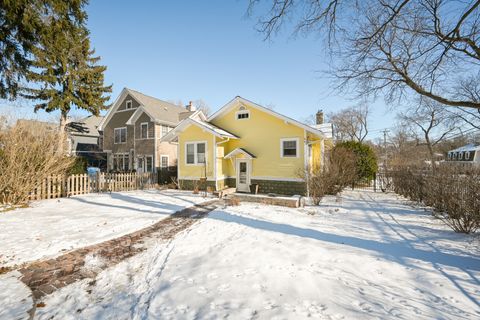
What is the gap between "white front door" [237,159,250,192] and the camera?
1466 centimetres

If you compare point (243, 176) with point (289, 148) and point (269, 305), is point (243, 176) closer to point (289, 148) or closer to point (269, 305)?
point (289, 148)

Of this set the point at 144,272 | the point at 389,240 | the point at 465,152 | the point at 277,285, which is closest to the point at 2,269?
the point at 144,272

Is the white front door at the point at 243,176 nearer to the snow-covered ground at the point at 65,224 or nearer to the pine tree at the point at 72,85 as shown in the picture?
the snow-covered ground at the point at 65,224

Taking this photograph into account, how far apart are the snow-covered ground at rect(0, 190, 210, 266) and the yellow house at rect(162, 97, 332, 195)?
5.33m

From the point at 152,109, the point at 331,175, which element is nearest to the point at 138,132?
the point at 152,109

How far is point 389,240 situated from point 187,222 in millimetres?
5877

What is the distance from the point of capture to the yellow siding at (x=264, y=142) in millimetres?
13262

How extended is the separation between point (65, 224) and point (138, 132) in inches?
651

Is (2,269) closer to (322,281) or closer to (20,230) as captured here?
(20,230)

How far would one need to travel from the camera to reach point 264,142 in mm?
14172

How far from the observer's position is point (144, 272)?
150 inches

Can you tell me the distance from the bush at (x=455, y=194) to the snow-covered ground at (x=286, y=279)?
48 centimetres

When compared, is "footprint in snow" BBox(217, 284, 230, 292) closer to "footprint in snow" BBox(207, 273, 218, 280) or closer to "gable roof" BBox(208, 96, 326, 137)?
"footprint in snow" BBox(207, 273, 218, 280)

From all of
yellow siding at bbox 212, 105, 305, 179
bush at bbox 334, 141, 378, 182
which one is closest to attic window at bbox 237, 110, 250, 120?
yellow siding at bbox 212, 105, 305, 179
